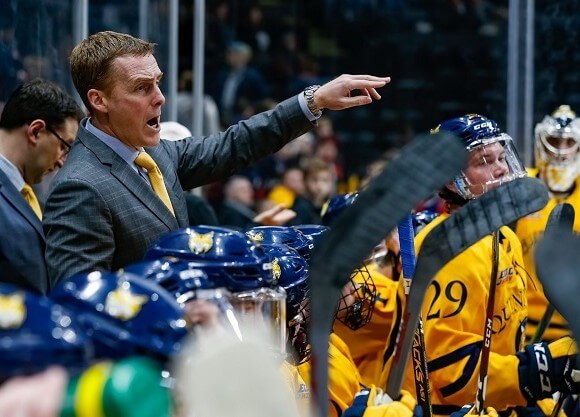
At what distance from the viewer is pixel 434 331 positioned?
3770mm

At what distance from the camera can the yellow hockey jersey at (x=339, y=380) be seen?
3.32 metres

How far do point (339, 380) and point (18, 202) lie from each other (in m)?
0.99

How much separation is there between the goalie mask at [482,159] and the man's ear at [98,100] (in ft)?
3.31

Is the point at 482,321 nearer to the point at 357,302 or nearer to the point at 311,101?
the point at 357,302

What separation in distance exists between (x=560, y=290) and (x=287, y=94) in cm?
814

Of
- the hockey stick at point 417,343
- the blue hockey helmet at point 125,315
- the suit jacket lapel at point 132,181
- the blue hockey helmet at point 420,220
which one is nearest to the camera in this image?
the blue hockey helmet at point 125,315

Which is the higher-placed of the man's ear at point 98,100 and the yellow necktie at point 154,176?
the man's ear at point 98,100

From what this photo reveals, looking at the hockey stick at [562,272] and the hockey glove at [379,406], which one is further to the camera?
the hockey glove at [379,406]

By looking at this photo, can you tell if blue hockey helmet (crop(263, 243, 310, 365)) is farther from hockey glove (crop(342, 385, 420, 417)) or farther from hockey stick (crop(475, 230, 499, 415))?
hockey stick (crop(475, 230, 499, 415))

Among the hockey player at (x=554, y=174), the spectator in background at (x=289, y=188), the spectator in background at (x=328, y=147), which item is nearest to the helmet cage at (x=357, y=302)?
the hockey player at (x=554, y=174)

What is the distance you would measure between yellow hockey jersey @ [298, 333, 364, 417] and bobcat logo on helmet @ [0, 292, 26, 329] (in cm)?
131

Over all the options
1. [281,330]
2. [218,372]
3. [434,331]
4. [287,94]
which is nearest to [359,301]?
[434,331]

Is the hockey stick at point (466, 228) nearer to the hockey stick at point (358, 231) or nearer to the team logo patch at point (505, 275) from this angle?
the hockey stick at point (358, 231)

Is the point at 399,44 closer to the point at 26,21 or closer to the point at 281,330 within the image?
the point at 26,21
